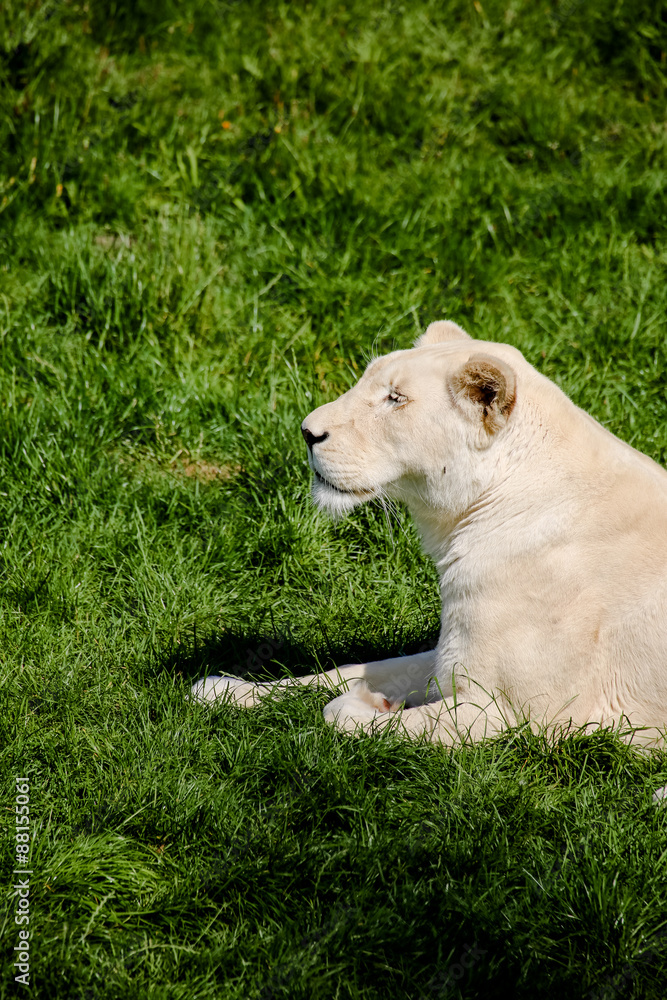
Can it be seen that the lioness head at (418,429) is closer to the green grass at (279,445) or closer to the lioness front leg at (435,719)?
the lioness front leg at (435,719)

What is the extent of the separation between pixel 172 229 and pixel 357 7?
3586mm

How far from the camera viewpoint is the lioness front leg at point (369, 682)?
12.9ft

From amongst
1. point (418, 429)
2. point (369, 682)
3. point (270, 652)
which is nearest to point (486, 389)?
point (418, 429)

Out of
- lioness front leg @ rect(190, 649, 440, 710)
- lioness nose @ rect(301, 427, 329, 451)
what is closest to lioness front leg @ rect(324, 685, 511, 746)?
lioness front leg @ rect(190, 649, 440, 710)

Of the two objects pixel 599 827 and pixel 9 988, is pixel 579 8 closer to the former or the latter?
pixel 599 827

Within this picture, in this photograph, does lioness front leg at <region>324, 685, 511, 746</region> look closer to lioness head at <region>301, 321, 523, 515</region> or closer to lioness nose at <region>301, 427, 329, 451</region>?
lioness head at <region>301, 321, 523, 515</region>

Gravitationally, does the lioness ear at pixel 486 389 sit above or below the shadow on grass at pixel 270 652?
above

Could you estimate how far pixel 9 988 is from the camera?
2.75 metres

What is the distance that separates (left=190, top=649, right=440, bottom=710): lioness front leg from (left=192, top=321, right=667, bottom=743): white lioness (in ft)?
0.15

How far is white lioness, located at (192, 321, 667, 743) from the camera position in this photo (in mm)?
3438

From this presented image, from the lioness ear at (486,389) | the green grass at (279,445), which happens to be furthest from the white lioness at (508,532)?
the green grass at (279,445)

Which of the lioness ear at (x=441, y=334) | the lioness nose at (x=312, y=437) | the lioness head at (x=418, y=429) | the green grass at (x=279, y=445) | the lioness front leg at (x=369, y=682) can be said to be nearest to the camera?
the green grass at (x=279, y=445)

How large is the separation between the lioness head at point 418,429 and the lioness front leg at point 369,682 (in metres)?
0.72

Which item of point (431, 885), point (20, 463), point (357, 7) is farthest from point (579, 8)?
point (431, 885)
